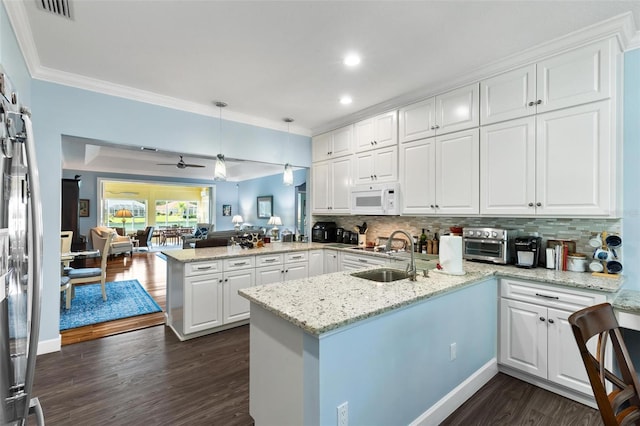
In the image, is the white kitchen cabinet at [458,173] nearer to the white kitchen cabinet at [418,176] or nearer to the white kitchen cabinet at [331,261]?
the white kitchen cabinet at [418,176]

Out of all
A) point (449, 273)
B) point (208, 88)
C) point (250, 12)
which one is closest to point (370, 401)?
point (449, 273)

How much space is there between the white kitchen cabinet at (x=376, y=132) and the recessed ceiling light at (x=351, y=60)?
3.70 ft

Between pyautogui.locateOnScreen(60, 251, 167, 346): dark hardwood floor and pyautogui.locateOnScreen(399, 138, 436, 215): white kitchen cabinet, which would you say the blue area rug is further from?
pyautogui.locateOnScreen(399, 138, 436, 215): white kitchen cabinet

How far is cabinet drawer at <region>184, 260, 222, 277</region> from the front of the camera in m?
3.15

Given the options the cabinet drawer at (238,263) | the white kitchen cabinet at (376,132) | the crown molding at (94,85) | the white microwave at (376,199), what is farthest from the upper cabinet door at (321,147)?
the cabinet drawer at (238,263)

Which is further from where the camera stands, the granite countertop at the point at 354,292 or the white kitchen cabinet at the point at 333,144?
the white kitchen cabinet at the point at 333,144

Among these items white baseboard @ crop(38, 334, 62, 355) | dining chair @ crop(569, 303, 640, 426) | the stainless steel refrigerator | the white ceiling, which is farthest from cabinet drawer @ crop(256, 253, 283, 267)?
dining chair @ crop(569, 303, 640, 426)

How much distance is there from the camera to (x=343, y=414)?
4.73 feet

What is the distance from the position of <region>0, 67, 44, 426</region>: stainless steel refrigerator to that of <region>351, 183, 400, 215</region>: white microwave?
3222 millimetres

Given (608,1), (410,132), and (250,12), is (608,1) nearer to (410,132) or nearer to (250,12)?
(410,132)

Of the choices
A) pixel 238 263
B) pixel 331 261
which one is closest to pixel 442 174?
pixel 331 261

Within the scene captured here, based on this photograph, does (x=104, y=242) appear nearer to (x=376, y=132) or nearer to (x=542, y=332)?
(x=376, y=132)

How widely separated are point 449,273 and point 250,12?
2.40 meters

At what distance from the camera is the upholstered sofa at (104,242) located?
7.09 meters
